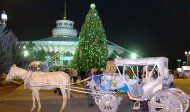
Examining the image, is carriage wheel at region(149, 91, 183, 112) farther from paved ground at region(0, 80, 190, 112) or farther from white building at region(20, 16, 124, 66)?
white building at region(20, 16, 124, 66)

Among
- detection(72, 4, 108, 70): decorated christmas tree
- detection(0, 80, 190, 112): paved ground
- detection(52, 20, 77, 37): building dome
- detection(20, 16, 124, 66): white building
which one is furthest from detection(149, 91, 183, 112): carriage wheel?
detection(52, 20, 77, 37): building dome

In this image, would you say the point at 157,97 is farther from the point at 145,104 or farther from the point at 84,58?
the point at 84,58

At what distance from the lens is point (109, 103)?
563 inches

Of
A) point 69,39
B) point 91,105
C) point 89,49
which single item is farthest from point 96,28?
point 69,39

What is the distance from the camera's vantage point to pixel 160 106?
13188 millimetres

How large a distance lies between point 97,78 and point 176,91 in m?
3.36

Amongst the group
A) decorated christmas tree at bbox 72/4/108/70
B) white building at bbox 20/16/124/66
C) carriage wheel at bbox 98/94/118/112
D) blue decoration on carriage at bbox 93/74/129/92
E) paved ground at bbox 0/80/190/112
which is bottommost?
paved ground at bbox 0/80/190/112

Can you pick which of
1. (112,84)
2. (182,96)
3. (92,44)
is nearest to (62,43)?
(92,44)

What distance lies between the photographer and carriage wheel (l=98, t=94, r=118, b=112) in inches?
563

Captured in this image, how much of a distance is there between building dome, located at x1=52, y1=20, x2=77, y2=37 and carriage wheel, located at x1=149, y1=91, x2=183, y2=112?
448 feet

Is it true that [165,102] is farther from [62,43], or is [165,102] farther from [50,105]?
[62,43]

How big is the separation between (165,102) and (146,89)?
1322 millimetres

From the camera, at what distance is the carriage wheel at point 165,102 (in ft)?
41.9

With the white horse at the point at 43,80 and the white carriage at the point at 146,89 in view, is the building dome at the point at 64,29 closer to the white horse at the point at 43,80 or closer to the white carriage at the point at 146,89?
the white horse at the point at 43,80
